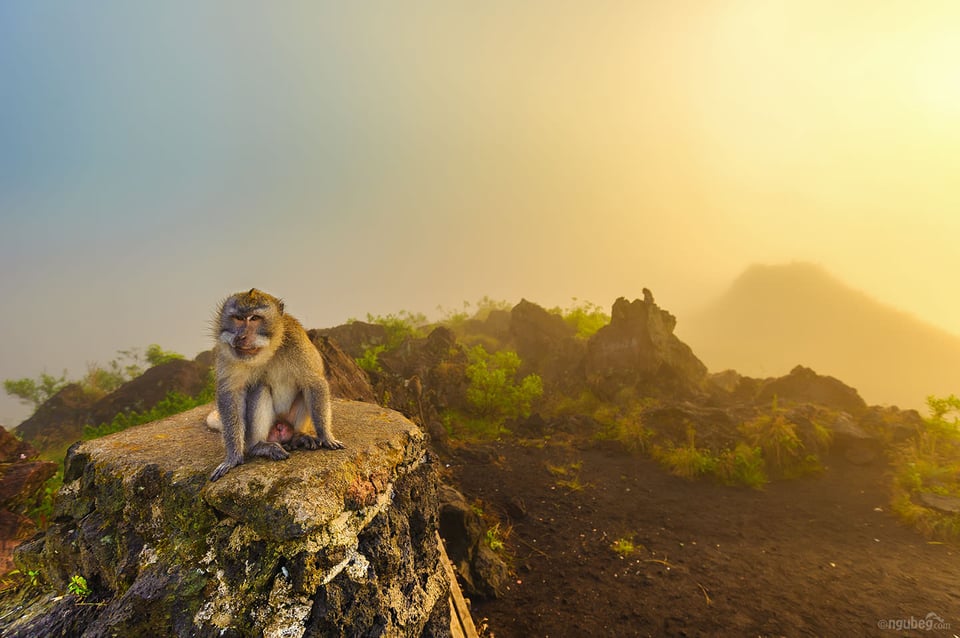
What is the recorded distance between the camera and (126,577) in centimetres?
352

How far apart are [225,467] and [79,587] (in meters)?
2.11

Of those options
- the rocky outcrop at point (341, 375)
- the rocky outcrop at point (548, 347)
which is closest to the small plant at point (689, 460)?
the rocky outcrop at point (548, 347)

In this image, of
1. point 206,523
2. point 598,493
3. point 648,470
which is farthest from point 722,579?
point 206,523

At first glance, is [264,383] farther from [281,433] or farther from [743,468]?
[743,468]

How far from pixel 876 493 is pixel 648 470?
20.2 feet

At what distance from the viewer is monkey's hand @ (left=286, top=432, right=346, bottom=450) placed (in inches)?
163

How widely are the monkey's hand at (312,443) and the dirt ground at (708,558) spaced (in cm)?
466

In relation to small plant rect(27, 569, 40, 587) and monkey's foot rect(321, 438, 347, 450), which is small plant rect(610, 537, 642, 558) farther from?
small plant rect(27, 569, 40, 587)

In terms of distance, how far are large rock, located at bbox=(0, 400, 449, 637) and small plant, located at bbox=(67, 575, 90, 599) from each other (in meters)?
0.07

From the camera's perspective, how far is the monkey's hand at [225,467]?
138 inches

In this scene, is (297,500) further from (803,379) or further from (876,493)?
(803,379)

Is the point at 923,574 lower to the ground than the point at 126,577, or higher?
lower

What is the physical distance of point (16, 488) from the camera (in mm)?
6309

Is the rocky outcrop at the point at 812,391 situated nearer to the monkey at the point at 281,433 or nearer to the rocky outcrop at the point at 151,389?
the monkey at the point at 281,433
